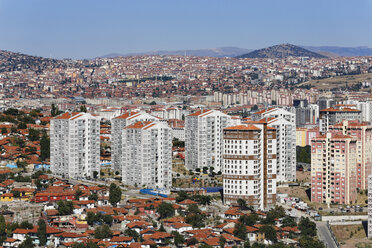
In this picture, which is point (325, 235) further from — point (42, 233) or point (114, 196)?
point (42, 233)

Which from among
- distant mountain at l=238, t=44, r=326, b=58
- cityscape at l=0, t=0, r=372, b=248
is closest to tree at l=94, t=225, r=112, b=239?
cityscape at l=0, t=0, r=372, b=248

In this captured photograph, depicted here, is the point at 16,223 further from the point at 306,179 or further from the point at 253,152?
Result: the point at 306,179

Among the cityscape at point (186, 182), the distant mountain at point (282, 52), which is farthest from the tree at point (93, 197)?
the distant mountain at point (282, 52)

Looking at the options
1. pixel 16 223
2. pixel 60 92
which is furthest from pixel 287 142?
pixel 60 92

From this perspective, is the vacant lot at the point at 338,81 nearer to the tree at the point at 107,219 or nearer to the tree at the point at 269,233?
the tree at the point at 269,233

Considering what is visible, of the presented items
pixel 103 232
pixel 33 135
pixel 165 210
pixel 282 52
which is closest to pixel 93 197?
pixel 165 210

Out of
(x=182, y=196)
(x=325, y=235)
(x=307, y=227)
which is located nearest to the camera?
(x=307, y=227)
